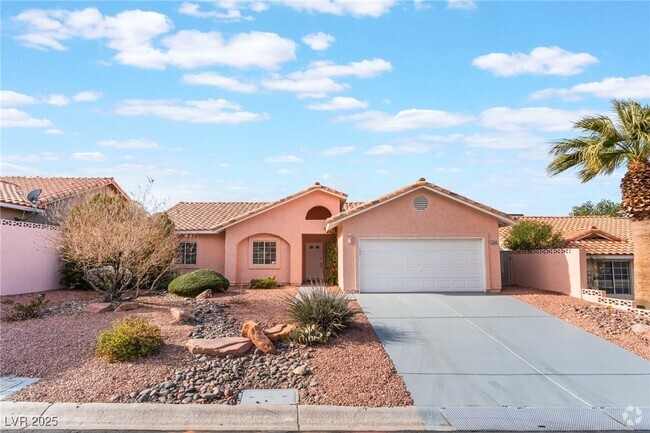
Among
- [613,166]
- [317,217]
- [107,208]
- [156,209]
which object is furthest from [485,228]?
[107,208]

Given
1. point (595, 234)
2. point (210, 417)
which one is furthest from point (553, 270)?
point (210, 417)

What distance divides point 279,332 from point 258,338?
754mm

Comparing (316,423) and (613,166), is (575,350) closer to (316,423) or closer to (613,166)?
(316,423)

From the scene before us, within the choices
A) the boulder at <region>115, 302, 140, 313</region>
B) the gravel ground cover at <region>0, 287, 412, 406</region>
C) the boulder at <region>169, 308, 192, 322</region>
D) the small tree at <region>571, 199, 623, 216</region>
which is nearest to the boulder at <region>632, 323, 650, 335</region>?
the gravel ground cover at <region>0, 287, 412, 406</region>

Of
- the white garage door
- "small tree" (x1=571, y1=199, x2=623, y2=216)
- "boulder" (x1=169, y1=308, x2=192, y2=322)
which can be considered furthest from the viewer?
"small tree" (x1=571, y1=199, x2=623, y2=216)

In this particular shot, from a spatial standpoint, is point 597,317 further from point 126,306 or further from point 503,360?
point 126,306

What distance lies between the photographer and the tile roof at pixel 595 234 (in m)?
22.6

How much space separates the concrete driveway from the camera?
8297 mm

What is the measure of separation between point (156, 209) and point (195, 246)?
6.54 meters

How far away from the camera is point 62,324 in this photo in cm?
1195

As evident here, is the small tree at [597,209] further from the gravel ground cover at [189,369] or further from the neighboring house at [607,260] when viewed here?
the gravel ground cover at [189,369]

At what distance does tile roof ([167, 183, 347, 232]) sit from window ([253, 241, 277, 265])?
1.51 metres

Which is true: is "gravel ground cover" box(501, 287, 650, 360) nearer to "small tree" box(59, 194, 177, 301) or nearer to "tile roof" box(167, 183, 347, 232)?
"tile roof" box(167, 183, 347, 232)

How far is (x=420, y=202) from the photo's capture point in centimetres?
1931
